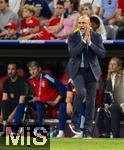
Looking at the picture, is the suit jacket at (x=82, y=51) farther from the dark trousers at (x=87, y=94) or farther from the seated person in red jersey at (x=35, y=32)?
the seated person in red jersey at (x=35, y=32)

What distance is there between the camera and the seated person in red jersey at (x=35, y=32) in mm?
13680

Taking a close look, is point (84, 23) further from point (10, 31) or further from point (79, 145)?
point (10, 31)

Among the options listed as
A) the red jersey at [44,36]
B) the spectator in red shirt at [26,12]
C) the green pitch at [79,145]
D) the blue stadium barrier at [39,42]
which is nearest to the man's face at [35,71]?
the blue stadium barrier at [39,42]

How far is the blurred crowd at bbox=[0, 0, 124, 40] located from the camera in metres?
13.7

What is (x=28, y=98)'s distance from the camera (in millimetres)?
13422

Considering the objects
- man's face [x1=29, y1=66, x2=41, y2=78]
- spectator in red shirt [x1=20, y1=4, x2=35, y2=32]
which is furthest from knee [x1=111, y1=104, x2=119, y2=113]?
spectator in red shirt [x1=20, y1=4, x2=35, y2=32]

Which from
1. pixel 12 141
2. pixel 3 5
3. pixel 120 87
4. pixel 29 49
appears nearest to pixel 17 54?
pixel 29 49

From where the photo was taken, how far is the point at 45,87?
13.5 m

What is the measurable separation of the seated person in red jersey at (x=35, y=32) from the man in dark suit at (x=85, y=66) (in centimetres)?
223

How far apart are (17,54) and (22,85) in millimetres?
721

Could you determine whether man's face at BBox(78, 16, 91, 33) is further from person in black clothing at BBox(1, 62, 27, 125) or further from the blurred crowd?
person in black clothing at BBox(1, 62, 27, 125)

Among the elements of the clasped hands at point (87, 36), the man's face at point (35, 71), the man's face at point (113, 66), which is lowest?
the man's face at point (35, 71)

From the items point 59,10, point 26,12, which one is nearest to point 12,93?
point 26,12

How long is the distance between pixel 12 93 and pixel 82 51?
2.71m
